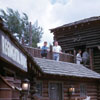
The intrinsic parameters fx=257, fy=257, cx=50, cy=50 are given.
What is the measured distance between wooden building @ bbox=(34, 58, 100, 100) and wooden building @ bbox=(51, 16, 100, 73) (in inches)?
123

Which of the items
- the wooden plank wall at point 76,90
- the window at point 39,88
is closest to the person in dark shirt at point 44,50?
the wooden plank wall at point 76,90

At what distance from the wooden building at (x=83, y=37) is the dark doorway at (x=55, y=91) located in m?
5.22

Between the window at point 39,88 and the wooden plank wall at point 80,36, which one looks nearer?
the window at point 39,88

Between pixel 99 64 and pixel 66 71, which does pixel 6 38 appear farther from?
pixel 99 64

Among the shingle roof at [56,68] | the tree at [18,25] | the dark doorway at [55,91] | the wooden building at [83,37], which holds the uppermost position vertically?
the tree at [18,25]

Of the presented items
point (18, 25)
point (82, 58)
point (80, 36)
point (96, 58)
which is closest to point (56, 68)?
point (82, 58)

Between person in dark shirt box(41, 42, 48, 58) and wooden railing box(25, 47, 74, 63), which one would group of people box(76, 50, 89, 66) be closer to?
wooden railing box(25, 47, 74, 63)

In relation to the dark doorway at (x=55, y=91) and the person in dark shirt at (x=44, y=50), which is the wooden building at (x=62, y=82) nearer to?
the dark doorway at (x=55, y=91)

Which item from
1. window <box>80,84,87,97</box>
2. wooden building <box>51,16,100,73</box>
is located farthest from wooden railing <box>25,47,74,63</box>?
wooden building <box>51,16,100,73</box>

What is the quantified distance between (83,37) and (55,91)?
7231mm

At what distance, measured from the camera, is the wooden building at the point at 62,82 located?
45.4 feet

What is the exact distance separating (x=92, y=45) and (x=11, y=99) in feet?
48.5

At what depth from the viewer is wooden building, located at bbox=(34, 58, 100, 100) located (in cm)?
1384

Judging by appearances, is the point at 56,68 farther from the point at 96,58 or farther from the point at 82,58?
the point at 96,58
